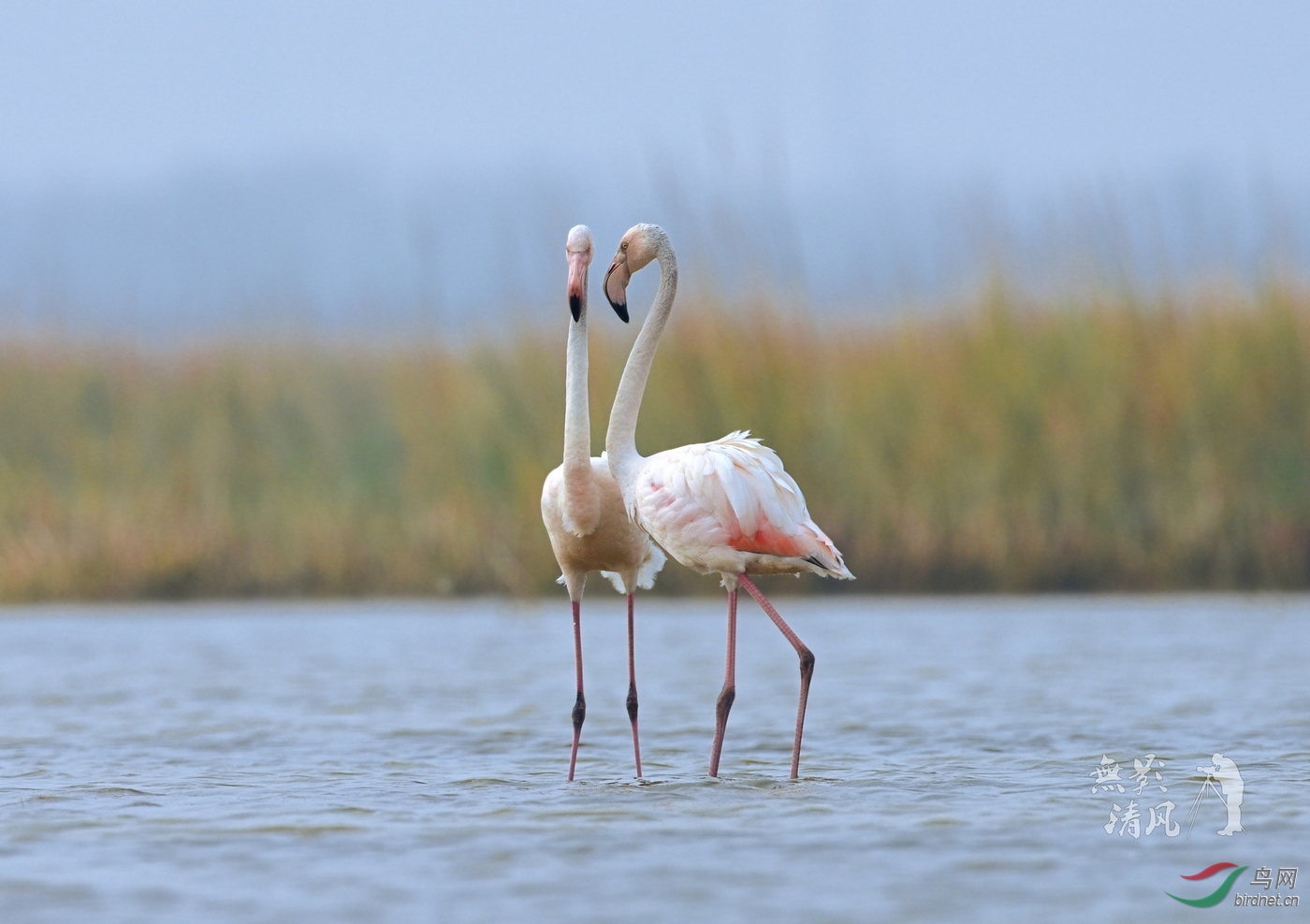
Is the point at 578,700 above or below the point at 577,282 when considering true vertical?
below

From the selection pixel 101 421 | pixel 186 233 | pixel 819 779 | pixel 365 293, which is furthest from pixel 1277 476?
pixel 186 233

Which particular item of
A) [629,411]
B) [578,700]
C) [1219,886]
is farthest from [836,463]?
[1219,886]

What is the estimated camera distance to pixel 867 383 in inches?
494

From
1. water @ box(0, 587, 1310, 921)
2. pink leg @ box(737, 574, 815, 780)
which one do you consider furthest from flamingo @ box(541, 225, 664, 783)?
water @ box(0, 587, 1310, 921)

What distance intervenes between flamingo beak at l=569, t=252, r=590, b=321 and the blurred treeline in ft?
16.0

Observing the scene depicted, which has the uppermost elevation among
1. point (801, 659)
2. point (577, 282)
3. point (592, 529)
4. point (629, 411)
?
point (577, 282)

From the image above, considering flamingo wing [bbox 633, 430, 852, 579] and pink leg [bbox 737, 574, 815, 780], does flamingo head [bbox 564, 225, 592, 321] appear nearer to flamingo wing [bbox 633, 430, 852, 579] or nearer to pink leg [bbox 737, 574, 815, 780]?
flamingo wing [bbox 633, 430, 852, 579]

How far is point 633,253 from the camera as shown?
731cm

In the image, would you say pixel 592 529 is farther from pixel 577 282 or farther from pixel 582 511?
pixel 577 282

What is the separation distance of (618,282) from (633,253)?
0.18 meters

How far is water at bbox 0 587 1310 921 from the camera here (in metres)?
5.23

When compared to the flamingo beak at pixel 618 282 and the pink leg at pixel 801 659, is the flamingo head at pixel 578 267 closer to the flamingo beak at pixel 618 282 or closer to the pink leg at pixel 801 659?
the flamingo beak at pixel 618 282

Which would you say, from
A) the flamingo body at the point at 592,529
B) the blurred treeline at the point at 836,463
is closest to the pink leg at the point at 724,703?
the flamingo body at the point at 592,529

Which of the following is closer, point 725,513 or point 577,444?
point 725,513
